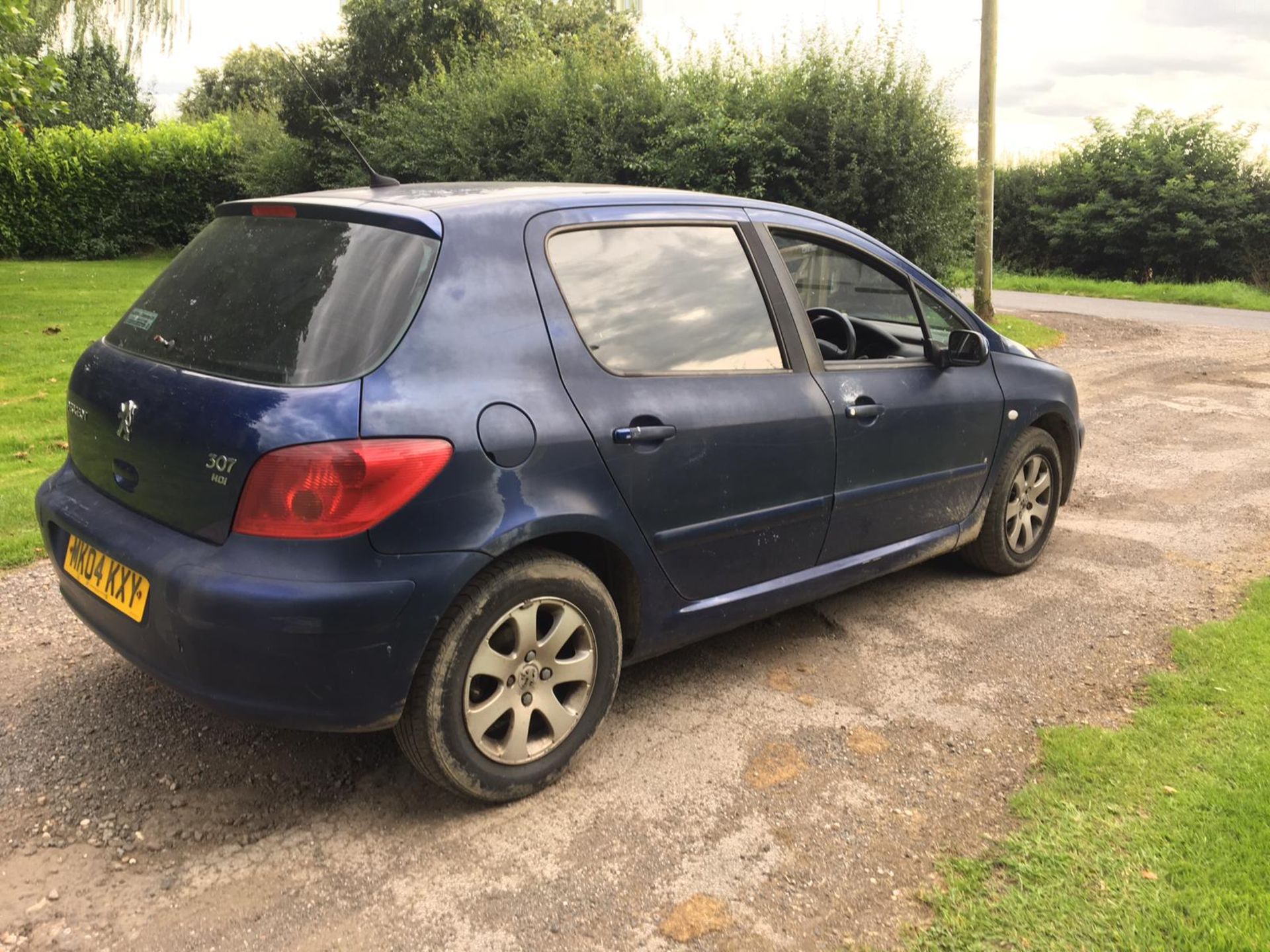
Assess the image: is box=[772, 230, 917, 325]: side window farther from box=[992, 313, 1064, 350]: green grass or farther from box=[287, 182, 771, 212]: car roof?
box=[992, 313, 1064, 350]: green grass

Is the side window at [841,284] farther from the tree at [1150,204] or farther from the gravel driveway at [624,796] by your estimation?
the tree at [1150,204]

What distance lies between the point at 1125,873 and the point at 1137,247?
27.4 meters

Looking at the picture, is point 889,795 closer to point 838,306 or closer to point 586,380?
point 586,380

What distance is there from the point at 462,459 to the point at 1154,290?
23941 mm

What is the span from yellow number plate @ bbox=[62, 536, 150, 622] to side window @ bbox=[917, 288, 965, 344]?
3.17 metres

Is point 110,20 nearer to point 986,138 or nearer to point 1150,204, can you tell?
point 986,138

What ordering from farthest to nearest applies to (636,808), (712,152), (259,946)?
(712,152) → (636,808) → (259,946)

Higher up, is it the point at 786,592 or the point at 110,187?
the point at 110,187

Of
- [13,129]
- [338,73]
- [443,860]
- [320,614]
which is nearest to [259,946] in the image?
[443,860]

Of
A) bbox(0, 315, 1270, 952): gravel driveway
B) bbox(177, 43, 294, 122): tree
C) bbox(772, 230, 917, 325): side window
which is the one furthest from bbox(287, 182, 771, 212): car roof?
bbox(177, 43, 294, 122): tree

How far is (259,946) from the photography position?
95.1 inches

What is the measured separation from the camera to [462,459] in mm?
2721

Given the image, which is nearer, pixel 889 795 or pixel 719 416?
pixel 889 795

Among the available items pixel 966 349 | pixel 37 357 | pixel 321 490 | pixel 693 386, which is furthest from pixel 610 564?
pixel 37 357
